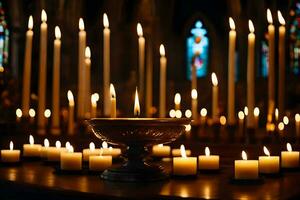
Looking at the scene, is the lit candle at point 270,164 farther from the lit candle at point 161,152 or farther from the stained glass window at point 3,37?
the stained glass window at point 3,37

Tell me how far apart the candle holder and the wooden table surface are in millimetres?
62

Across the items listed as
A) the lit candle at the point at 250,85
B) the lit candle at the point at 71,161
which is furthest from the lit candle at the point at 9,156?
the lit candle at the point at 250,85

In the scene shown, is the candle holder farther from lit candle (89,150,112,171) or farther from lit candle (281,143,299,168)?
lit candle (281,143,299,168)

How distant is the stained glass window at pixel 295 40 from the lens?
1216cm

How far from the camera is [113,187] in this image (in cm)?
189

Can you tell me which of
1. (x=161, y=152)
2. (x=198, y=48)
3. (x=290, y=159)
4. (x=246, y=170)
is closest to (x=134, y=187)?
(x=246, y=170)

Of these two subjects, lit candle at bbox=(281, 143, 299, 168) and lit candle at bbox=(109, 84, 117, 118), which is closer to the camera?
lit candle at bbox=(109, 84, 117, 118)

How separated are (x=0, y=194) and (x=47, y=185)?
346 mm

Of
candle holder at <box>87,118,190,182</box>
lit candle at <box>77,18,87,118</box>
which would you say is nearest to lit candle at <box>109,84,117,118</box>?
candle holder at <box>87,118,190,182</box>

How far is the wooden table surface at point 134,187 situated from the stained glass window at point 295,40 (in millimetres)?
10155

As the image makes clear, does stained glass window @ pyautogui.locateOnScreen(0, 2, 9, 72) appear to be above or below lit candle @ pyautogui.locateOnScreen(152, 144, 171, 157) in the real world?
above

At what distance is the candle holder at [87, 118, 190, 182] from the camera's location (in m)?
2.04

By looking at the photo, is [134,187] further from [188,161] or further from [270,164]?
[270,164]

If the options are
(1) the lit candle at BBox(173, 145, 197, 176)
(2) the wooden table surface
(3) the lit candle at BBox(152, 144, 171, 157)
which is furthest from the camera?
(3) the lit candle at BBox(152, 144, 171, 157)
